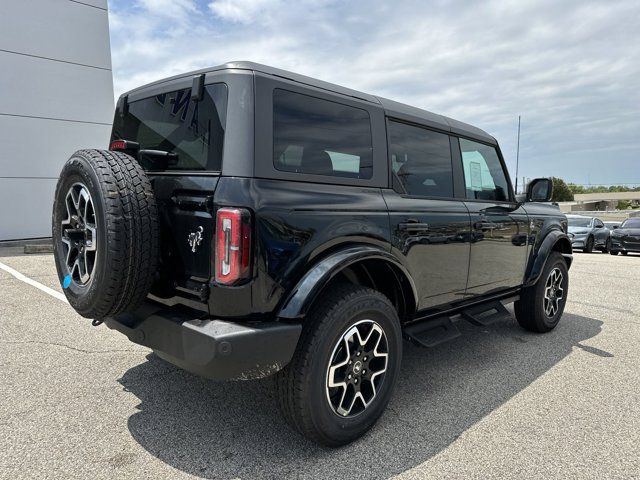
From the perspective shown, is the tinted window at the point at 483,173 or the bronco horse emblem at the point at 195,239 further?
the tinted window at the point at 483,173

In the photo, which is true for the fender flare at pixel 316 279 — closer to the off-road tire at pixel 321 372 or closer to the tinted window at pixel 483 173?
the off-road tire at pixel 321 372

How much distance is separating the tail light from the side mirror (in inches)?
130

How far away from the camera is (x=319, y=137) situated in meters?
2.56

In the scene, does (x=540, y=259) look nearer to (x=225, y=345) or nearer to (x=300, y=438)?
(x=300, y=438)

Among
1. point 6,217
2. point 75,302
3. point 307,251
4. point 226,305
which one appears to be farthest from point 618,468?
point 6,217

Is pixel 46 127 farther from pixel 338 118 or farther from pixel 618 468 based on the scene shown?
pixel 618 468

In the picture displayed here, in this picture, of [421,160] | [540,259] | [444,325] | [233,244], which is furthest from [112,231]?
[540,259]

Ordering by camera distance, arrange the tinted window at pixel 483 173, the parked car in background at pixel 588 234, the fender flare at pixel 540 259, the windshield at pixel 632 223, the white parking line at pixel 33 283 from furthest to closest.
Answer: the parked car in background at pixel 588 234
the windshield at pixel 632 223
the white parking line at pixel 33 283
the fender flare at pixel 540 259
the tinted window at pixel 483 173

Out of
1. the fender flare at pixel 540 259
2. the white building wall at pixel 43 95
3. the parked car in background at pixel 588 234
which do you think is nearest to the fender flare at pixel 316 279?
the fender flare at pixel 540 259

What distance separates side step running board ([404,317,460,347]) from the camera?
303cm

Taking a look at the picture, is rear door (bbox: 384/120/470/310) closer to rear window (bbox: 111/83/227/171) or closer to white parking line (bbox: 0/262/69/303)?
rear window (bbox: 111/83/227/171)

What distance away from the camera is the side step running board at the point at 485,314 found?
11.8 feet

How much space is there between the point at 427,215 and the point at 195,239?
159 cm

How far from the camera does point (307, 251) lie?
2281 millimetres
